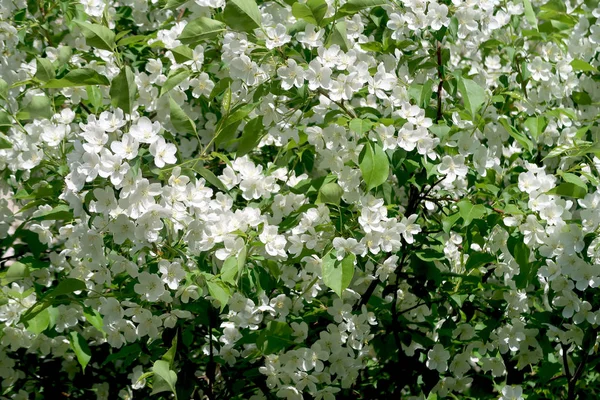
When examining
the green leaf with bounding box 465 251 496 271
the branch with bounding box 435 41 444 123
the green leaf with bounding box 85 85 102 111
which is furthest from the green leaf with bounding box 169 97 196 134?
the green leaf with bounding box 465 251 496 271

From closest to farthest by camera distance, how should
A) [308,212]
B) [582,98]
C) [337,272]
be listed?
[337,272] → [308,212] → [582,98]

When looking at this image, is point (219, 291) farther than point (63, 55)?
No

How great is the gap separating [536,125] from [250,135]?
3.39ft

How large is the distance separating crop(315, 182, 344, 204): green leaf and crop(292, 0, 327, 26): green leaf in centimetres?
48

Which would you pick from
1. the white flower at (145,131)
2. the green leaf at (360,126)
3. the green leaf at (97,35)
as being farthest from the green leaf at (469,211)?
the green leaf at (97,35)

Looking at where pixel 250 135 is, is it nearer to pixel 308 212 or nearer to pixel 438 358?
pixel 308 212

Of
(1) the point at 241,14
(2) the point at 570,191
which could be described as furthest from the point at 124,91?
(2) the point at 570,191

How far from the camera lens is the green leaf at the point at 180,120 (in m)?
2.34

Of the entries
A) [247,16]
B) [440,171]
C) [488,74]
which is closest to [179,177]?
[247,16]

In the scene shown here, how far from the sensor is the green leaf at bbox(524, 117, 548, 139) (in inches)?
105

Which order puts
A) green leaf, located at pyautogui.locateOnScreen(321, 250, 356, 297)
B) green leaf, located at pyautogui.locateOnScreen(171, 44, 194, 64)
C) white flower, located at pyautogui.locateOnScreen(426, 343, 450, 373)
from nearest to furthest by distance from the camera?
green leaf, located at pyautogui.locateOnScreen(321, 250, 356, 297), green leaf, located at pyautogui.locateOnScreen(171, 44, 194, 64), white flower, located at pyautogui.locateOnScreen(426, 343, 450, 373)

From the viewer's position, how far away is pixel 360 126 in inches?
85.0

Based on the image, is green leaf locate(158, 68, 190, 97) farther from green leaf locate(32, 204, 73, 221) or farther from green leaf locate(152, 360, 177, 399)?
green leaf locate(152, 360, 177, 399)

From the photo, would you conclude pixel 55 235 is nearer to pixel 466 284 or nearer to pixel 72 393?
pixel 72 393
